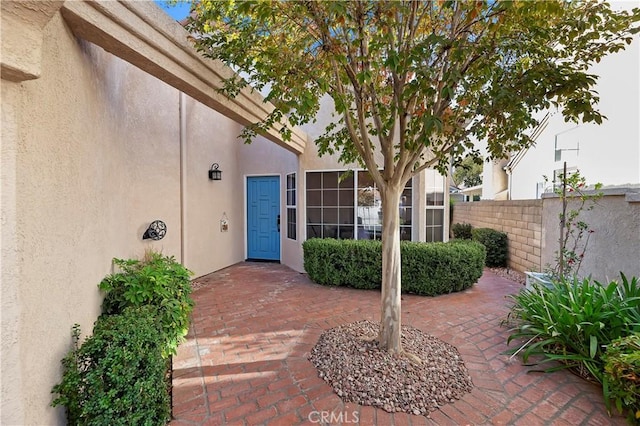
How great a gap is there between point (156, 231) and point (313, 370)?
3804 mm

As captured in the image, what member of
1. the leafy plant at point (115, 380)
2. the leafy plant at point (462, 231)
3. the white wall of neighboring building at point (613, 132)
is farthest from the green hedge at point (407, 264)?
the leafy plant at point (462, 231)

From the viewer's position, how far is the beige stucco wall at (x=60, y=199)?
153 centimetres

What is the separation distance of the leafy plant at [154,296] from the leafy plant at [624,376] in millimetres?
3735

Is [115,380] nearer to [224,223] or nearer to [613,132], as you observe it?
[224,223]

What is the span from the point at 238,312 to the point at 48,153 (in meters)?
3.28

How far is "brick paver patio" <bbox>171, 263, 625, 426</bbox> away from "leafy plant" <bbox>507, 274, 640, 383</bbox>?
20 cm

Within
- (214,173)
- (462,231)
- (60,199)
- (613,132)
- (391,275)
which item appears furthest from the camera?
(462,231)

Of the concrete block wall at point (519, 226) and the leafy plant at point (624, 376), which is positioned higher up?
the concrete block wall at point (519, 226)

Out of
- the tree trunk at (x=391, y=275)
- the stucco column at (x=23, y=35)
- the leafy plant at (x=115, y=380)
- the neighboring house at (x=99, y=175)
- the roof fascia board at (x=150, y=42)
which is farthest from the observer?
the tree trunk at (x=391, y=275)

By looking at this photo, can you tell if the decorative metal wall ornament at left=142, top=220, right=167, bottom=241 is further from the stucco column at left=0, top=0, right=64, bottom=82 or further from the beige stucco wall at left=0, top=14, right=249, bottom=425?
the stucco column at left=0, top=0, right=64, bottom=82

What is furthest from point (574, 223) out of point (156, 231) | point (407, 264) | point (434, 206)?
point (156, 231)

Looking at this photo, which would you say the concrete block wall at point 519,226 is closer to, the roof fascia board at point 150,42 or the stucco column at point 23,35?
the roof fascia board at point 150,42

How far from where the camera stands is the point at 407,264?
5410 mm

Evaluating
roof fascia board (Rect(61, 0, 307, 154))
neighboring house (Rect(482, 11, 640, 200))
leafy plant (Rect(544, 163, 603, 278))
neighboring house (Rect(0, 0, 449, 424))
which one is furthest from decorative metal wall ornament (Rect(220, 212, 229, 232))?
leafy plant (Rect(544, 163, 603, 278))
